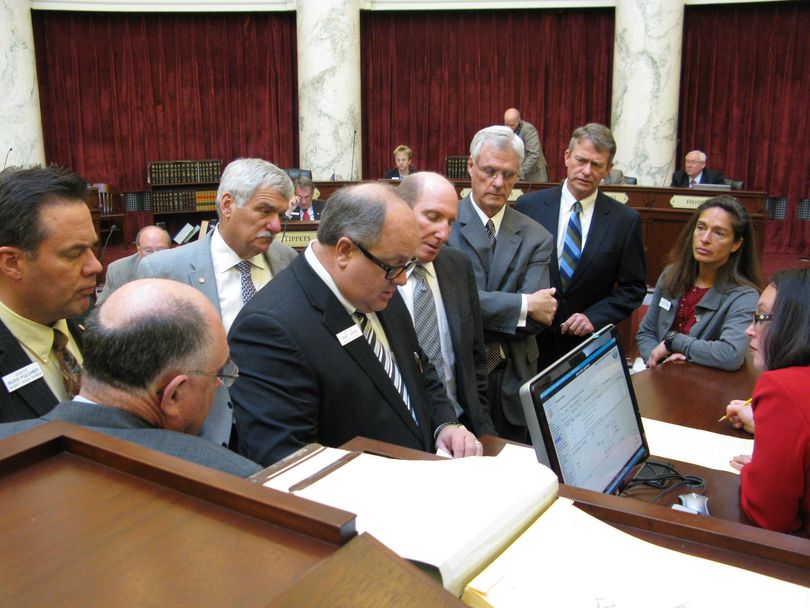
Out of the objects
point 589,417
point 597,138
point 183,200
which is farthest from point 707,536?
point 183,200

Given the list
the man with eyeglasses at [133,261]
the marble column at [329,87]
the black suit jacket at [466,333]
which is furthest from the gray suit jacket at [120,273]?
the marble column at [329,87]

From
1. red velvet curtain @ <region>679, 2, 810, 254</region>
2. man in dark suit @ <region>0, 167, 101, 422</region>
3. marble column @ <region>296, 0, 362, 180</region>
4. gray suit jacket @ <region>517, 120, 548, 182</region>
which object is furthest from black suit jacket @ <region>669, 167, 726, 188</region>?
man in dark suit @ <region>0, 167, 101, 422</region>

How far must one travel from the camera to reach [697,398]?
8.49ft

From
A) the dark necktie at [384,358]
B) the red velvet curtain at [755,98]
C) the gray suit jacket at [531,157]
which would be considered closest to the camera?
the dark necktie at [384,358]

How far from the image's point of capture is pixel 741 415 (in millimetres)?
→ 2232

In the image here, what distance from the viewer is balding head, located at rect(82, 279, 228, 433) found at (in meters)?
1.28

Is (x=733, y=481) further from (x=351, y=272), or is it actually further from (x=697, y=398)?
(x=351, y=272)

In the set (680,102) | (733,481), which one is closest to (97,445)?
(733,481)

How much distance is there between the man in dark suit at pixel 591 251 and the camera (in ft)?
11.7

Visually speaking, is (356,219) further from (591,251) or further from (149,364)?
(591,251)

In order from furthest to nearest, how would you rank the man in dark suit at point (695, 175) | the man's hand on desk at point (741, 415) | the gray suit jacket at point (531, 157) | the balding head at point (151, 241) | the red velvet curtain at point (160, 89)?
the red velvet curtain at point (160, 89), the gray suit jacket at point (531, 157), the man in dark suit at point (695, 175), the balding head at point (151, 241), the man's hand on desk at point (741, 415)

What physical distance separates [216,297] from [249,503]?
2.35 m

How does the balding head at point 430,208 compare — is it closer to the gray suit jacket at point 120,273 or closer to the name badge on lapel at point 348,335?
the name badge on lapel at point 348,335

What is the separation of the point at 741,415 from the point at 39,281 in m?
2.05
